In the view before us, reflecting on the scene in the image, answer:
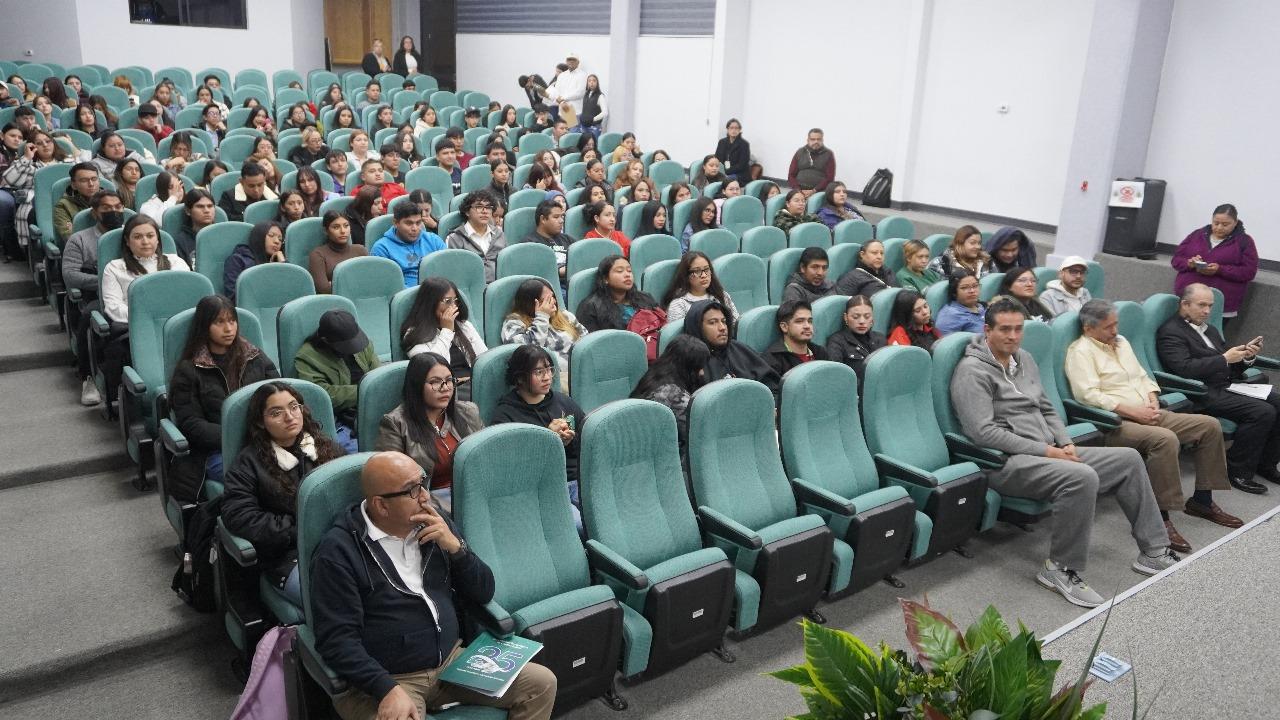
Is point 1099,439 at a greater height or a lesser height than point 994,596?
greater

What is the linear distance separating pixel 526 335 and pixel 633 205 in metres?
2.62

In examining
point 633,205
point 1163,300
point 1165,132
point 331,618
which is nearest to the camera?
point 331,618

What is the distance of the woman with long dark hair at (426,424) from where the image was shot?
2928mm

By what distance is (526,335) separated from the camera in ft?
13.2

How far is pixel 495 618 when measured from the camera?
2377 millimetres

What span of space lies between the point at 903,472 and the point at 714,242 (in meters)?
2.56

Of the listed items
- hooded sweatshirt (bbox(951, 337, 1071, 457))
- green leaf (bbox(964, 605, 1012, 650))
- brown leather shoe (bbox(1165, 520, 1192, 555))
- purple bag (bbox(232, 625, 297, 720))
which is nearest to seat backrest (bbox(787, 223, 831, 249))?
hooded sweatshirt (bbox(951, 337, 1071, 457))

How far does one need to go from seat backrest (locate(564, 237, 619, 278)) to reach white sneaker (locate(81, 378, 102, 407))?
7.49 feet

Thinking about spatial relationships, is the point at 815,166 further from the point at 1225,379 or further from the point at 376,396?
the point at 376,396

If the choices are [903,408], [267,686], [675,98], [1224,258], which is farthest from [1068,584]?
[675,98]

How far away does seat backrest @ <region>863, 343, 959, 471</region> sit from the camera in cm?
368

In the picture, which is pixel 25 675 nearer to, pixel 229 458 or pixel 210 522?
pixel 210 522

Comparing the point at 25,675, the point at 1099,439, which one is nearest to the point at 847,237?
the point at 1099,439

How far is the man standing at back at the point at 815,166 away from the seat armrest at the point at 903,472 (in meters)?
6.04
